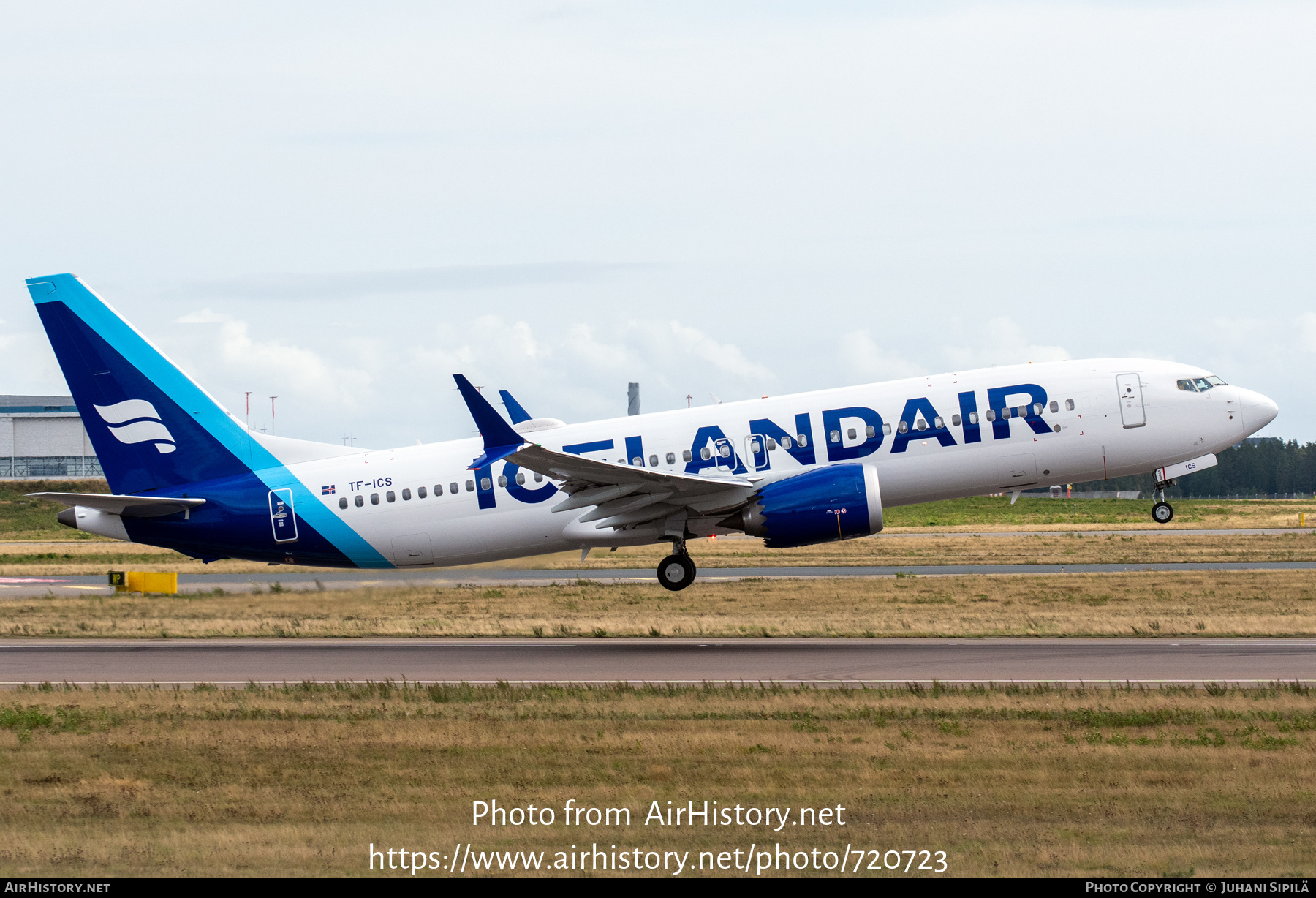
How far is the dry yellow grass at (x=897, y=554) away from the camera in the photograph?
5506cm

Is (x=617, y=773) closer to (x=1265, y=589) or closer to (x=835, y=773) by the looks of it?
(x=835, y=773)

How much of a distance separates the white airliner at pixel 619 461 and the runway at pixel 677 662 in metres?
2.57

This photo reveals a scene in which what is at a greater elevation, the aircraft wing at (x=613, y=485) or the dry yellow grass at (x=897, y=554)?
the aircraft wing at (x=613, y=485)

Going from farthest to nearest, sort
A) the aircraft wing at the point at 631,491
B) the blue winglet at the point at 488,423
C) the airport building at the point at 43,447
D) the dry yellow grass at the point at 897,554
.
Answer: the airport building at the point at 43,447
the dry yellow grass at the point at 897,554
the aircraft wing at the point at 631,491
the blue winglet at the point at 488,423

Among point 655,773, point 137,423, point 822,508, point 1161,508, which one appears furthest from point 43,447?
point 655,773

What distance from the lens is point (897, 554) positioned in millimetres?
60781

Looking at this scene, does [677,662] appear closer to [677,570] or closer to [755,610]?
[677,570]

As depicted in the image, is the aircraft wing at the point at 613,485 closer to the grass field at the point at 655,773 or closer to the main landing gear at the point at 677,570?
the main landing gear at the point at 677,570

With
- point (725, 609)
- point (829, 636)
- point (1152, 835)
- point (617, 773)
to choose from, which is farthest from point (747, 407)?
point (1152, 835)

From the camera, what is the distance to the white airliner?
29938 mm

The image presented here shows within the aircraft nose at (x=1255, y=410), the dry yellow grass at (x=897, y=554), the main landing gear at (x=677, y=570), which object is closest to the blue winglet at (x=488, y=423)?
the main landing gear at (x=677, y=570)

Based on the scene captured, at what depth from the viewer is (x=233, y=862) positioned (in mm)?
12734

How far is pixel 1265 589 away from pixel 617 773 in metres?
29.6

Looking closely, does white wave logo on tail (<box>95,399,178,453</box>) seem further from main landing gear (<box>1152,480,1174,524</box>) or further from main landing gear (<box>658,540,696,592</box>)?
main landing gear (<box>1152,480,1174,524</box>)
